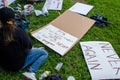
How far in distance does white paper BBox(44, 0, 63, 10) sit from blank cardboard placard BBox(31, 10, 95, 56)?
19cm

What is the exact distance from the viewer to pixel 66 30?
3223 mm

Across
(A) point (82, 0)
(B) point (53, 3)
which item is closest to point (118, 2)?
(A) point (82, 0)

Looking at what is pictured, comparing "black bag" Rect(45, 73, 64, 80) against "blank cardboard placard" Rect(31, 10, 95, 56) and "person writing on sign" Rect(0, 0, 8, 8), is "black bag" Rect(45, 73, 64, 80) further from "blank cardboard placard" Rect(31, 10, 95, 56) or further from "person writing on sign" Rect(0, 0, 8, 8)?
"person writing on sign" Rect(0, 0, 8, 8)

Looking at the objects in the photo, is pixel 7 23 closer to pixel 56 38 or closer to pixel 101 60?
pixel 56 38

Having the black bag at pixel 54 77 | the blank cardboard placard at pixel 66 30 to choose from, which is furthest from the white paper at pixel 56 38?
the black bag at pixel 54 77

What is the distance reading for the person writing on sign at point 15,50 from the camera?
7.41 ft

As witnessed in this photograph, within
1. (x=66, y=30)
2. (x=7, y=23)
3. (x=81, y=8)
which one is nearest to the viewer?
(x=7, y=23)

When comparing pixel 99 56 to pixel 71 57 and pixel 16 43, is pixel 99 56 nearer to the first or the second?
pixel 71 57

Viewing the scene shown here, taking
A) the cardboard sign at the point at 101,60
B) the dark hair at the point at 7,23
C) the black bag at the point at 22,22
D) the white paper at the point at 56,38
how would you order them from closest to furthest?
the dark hair at the point at 7,23
the cardboard sign at the point at 101,60
the white paper at the point at 56,38
the black bag at the point at 22,22

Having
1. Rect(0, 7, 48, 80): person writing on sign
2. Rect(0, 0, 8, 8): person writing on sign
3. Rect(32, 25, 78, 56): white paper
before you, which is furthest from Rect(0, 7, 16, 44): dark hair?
Rect(0, 0, 8, 8): person writing on sign

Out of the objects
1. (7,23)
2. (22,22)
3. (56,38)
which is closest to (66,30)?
(56,38)

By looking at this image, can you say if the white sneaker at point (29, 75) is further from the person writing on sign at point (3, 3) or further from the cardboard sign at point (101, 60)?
the person writing on sign at point (3, 3)

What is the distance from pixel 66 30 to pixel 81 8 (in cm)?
60

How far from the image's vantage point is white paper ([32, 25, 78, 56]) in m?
2.95
